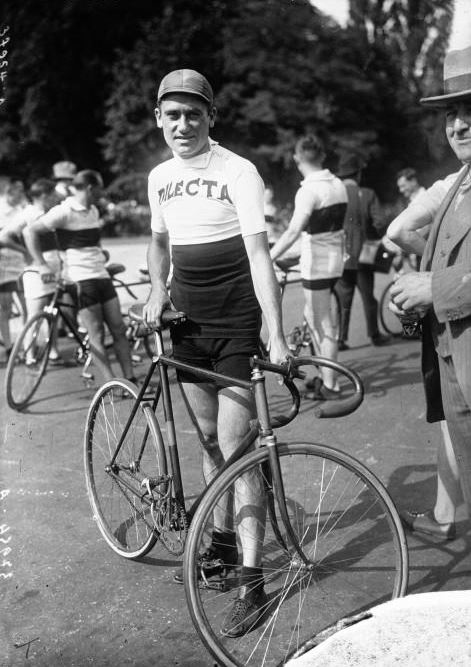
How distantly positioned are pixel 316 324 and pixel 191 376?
306 cm

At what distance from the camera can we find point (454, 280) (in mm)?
2730

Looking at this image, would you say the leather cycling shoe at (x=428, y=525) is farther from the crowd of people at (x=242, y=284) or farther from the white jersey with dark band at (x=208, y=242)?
the white jersey with dark band at (x=208, y=242)

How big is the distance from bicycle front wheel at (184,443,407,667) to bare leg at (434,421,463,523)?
0.29 m

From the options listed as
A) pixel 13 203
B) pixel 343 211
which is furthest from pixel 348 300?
pixel 13 203

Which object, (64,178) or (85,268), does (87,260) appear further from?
(64,178)

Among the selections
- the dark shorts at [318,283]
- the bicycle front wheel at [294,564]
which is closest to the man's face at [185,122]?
the bicycle front wheel at [294,564]

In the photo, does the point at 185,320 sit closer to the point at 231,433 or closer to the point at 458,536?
the point at 231,433

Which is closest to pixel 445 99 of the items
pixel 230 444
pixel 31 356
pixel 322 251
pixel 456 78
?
pixel 456 78

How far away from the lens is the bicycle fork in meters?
2.71

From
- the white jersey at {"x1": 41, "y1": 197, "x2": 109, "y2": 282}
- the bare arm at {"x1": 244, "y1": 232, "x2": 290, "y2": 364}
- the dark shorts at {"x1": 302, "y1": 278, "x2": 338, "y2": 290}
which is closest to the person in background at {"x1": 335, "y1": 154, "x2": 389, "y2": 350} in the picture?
the dark shorts at {"x1": 302, "y1": 278, "x2": 338, "y2": 290}

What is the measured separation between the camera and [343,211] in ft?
20.7

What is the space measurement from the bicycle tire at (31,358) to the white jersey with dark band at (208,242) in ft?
10.8

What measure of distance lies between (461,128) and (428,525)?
1.89m

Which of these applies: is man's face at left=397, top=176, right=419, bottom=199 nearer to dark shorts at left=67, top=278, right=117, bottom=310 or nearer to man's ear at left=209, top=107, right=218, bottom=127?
dark shorts at left=67, top=278, right=117, bottom=310
